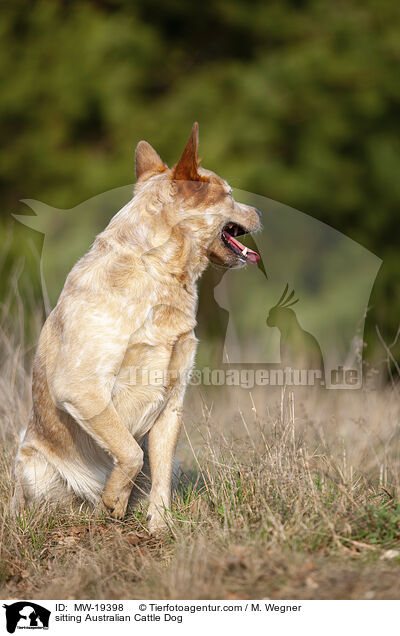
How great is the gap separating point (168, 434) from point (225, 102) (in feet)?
30.1

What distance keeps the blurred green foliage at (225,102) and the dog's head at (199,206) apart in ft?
20.6

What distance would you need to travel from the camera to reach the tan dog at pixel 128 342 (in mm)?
3760

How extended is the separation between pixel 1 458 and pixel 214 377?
1.77 meters

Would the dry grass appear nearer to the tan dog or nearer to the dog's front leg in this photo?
the dog's front leg

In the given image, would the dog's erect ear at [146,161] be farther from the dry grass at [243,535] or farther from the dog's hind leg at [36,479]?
the dog's hind leg at [36,479]

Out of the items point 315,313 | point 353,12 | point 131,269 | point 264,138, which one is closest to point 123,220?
point 131,269

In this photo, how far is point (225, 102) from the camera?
39.6 ft

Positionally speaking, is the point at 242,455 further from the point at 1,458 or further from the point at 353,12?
the point at 353,12

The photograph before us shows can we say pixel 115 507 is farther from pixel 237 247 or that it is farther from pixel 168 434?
pixel 237 247

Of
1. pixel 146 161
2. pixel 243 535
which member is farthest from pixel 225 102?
pixel 243 535

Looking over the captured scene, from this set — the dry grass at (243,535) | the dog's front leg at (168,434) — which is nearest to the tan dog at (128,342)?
the dog's front leg at (168,434)

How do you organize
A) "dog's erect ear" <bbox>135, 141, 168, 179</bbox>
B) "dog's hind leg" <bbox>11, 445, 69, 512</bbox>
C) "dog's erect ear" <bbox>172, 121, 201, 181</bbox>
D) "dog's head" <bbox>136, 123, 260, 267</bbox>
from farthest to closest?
"dog's erect ear" <bbox>135, 141, 168, 179</bbox> < "dog's hind leg" <bbox>11, 445, 69, 512</bbox> < "dog's head" <bbox>136, 123, 260, 267</bbox> < "dog's erect ear" <bbox>172, 121, 201, 181</bbox>
